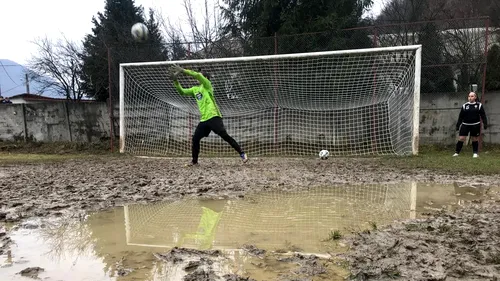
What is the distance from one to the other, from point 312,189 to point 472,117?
21.9 ft

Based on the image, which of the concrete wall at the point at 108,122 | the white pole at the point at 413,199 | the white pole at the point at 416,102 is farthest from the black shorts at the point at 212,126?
the white pole at the point at 416,102

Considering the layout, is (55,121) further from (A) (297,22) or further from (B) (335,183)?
(B) (335,183)

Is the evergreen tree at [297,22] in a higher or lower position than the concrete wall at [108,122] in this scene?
higher

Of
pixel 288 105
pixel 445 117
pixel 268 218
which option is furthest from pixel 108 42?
pixel 268 218

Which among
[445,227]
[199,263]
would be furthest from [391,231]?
[199,263]

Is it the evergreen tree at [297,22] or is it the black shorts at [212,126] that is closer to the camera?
the black shorts at [212,126]

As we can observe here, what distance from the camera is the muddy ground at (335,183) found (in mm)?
2377

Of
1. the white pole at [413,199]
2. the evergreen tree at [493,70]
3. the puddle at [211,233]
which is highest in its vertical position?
the evergreen tree at [493,70]

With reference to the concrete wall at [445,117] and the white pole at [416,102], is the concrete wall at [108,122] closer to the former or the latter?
the concrete wall at [445,117]

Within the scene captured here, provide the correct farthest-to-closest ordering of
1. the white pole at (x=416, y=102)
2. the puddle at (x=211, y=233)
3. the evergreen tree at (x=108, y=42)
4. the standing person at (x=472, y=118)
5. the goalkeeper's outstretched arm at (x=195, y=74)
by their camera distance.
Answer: the evergreen tree at (x=108, y=42) → the standing person at (x=472, y=118) → the white pole at (x=416, y=102) → the goalkeeper's outstretched arm at (x=195, y=74) → the puddle at (x=211, y=233)

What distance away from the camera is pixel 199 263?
2578mm

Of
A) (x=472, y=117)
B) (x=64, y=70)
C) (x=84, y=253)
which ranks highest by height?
(x=64, y=70)

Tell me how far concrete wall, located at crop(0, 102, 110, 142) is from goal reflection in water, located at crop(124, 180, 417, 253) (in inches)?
434

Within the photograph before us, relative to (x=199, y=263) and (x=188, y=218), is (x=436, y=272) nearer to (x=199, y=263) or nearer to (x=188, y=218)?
(x=199, y=263)
